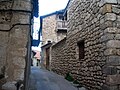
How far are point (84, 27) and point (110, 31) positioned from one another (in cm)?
200

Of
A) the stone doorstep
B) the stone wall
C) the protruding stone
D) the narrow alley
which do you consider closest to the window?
the narrow alley

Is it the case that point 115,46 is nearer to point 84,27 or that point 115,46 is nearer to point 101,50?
point 101,50

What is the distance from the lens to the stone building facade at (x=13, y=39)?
310 centimetres

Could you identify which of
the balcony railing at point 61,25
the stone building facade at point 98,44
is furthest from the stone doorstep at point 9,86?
the balcony railing at point 61,25

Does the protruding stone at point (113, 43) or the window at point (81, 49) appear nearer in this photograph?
the protruding stone at point (113, 43)

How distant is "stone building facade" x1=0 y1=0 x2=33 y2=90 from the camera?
310 cm

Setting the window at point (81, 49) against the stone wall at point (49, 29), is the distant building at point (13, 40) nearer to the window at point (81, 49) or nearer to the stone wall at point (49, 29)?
the window at point (81, 49)

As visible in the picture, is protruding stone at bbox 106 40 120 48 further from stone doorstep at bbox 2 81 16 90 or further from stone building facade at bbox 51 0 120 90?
stone doorstep at bbox 2 81 16 90

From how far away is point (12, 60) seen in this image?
3.13 m

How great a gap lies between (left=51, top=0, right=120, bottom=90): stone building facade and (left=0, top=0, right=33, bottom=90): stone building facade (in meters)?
2.28

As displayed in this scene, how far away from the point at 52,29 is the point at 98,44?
1275 centimetres

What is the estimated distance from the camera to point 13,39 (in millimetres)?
3188

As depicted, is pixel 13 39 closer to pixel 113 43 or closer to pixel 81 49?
pixel 113 43

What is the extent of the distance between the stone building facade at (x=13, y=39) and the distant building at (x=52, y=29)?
43.7 ft
